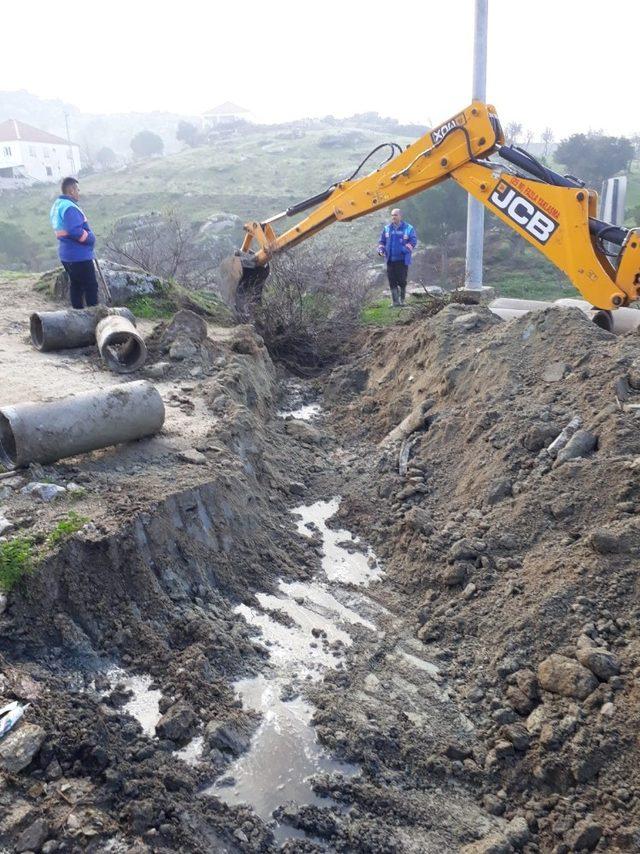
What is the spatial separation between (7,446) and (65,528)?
1.34 meters

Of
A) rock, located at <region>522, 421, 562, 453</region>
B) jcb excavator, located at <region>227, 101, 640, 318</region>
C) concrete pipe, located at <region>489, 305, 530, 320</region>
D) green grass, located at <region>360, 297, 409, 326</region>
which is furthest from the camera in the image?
green grass, located at <region>360, 297, 409, 326</region>

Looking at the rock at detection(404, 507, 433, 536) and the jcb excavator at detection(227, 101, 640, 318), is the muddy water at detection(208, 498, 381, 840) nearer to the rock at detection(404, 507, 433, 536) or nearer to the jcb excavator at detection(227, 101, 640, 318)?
the rock at detection(404, 507, 433, 536)

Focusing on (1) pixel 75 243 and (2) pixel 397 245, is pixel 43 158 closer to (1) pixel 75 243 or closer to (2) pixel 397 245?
(2) pixel 397 245

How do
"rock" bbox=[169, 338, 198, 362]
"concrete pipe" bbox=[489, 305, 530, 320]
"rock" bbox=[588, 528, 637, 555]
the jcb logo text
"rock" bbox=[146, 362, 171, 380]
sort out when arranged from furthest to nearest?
"concrete pipe" bbox=[489, 305, 530, 320], "rock" bbox=[169, 338, 198, 362], "rock" bbox=[146, 362, 171, 380], the jcb logo text, "rock" bbox=[588, 528, 637, 555]

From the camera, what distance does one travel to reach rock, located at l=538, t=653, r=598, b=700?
4.09 meters

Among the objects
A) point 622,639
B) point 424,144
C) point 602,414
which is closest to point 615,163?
point 424,144

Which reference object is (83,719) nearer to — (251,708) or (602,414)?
(251,708)

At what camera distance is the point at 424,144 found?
29.0 feet

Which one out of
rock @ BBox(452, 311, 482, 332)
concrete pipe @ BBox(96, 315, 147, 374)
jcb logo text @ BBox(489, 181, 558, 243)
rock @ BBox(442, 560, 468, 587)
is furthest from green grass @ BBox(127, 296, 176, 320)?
rock @ BBox(442, 560, 468, 587)

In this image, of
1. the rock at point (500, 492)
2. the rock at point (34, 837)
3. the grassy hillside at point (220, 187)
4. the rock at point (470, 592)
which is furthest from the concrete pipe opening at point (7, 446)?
the grassy hillside at point (220, 187)

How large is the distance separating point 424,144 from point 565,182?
6.00 ft

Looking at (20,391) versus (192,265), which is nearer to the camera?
(20,391)

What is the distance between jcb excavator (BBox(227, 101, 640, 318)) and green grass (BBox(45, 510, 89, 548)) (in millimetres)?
5380

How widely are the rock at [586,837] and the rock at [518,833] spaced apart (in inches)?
8.4
